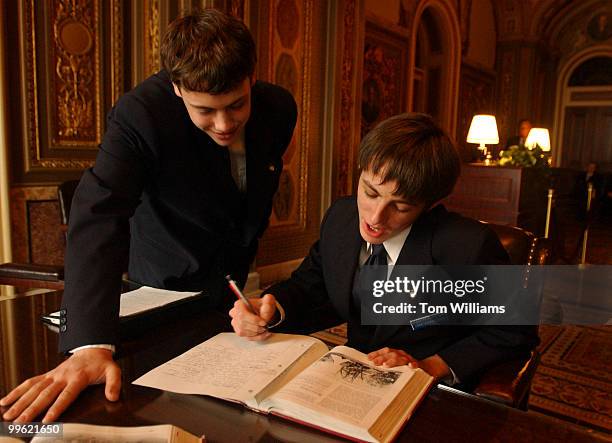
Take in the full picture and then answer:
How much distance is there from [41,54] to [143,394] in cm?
292

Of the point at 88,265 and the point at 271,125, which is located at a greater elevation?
the point at 271,125

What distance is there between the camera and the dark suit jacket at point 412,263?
1367 mm

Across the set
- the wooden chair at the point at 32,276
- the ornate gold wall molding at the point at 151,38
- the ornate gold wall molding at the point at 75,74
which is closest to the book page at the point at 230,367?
the wooden chair at the point at 32,276

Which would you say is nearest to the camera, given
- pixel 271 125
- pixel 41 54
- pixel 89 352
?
pixel 89 352

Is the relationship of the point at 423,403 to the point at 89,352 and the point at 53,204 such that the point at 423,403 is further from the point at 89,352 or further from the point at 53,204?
the point at 53,204

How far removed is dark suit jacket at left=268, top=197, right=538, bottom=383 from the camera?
1.37 m

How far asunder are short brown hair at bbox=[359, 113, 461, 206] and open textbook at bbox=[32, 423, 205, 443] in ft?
2.57

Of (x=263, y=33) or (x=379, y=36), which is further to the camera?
(x=379, y=36)

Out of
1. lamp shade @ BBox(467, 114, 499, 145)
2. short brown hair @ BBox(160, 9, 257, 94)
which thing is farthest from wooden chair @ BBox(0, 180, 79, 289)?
lamp shade @ BBox(467, 114, 499, 145)

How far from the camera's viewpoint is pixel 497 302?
1.46m

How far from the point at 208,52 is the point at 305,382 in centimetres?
83

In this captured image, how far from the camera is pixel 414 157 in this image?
135cm

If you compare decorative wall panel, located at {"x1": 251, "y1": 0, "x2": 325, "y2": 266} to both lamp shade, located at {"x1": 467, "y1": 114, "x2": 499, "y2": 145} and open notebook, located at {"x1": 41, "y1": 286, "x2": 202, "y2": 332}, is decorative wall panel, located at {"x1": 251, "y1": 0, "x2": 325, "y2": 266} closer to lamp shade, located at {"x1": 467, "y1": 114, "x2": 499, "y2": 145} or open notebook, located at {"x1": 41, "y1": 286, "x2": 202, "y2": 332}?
lamp shade, located at {"x1": 467, "y1": 114, "x2": 499, "y2": 145}

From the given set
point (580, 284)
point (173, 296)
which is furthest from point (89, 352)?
point (580, 284)
